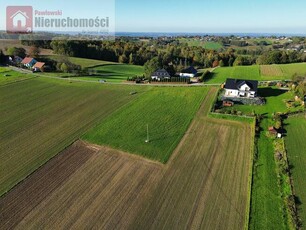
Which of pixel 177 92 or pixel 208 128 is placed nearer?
pixel 208 128

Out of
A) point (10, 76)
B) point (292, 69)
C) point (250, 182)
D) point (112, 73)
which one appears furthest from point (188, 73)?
point (250, 182)

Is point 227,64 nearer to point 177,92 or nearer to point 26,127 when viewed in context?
point 177,92

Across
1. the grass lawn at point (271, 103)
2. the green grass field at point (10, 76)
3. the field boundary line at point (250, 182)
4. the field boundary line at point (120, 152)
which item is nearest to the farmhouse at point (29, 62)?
the green grass field at point (10, 76)

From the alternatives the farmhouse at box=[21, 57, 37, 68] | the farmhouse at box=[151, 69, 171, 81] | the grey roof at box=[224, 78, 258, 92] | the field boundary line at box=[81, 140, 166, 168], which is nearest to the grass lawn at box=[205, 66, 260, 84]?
the farmhouse at box=[151, 69, 171, 81]

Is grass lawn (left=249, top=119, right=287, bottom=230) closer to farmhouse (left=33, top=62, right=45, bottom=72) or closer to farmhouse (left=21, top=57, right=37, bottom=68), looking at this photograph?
farmhouse (left=33, top=62, right=45, bottom=72)

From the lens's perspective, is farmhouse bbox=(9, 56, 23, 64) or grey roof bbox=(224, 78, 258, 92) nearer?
grey roof bbox=(224, 78, 258, 92)

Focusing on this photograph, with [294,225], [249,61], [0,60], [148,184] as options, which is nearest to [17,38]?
[0,60]
